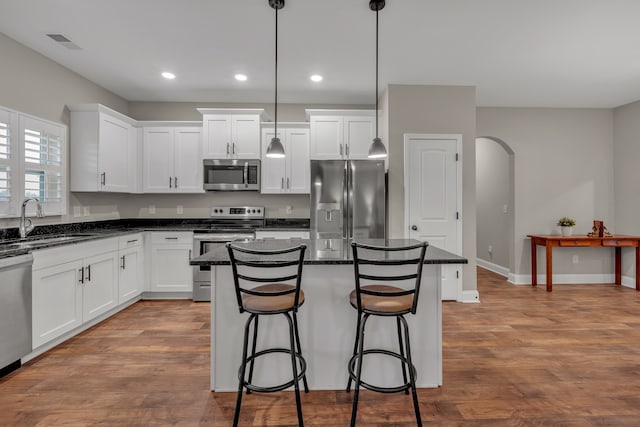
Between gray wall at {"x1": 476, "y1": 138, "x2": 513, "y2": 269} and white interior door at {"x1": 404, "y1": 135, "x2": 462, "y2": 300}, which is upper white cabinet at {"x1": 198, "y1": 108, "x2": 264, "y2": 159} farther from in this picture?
gray wall at {"x1": 476, "y1": 138, "x2": 513, "y2": 269}

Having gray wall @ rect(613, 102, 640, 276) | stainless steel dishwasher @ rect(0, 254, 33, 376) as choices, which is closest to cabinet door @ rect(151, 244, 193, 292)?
stainless steel dishwasher @ rect(0, 254, 33, 376)

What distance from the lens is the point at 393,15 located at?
2.83 m

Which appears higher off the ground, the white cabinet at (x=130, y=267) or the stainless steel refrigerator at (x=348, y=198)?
the stainless steel refrigerator at (x=348, y=198)

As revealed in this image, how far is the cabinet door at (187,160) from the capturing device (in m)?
4.82

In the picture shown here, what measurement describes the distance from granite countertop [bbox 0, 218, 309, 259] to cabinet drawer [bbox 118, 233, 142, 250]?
6 cm

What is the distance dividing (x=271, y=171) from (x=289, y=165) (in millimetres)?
264

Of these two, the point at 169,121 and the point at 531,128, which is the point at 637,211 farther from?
the point at 169,121

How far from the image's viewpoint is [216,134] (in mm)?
4699

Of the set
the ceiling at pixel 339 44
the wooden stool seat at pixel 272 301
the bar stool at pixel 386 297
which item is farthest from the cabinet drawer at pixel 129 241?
the bar stool at pixel 386 297

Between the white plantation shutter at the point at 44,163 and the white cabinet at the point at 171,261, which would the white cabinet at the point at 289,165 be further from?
the white plantation shutter at the point at 44,163

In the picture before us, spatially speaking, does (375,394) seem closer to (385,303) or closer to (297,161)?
(385,303)

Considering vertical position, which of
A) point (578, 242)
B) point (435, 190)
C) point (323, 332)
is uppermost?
point (435, 190)

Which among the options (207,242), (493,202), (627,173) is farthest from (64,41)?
(627,173)

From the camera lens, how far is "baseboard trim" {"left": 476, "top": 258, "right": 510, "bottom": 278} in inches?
233
